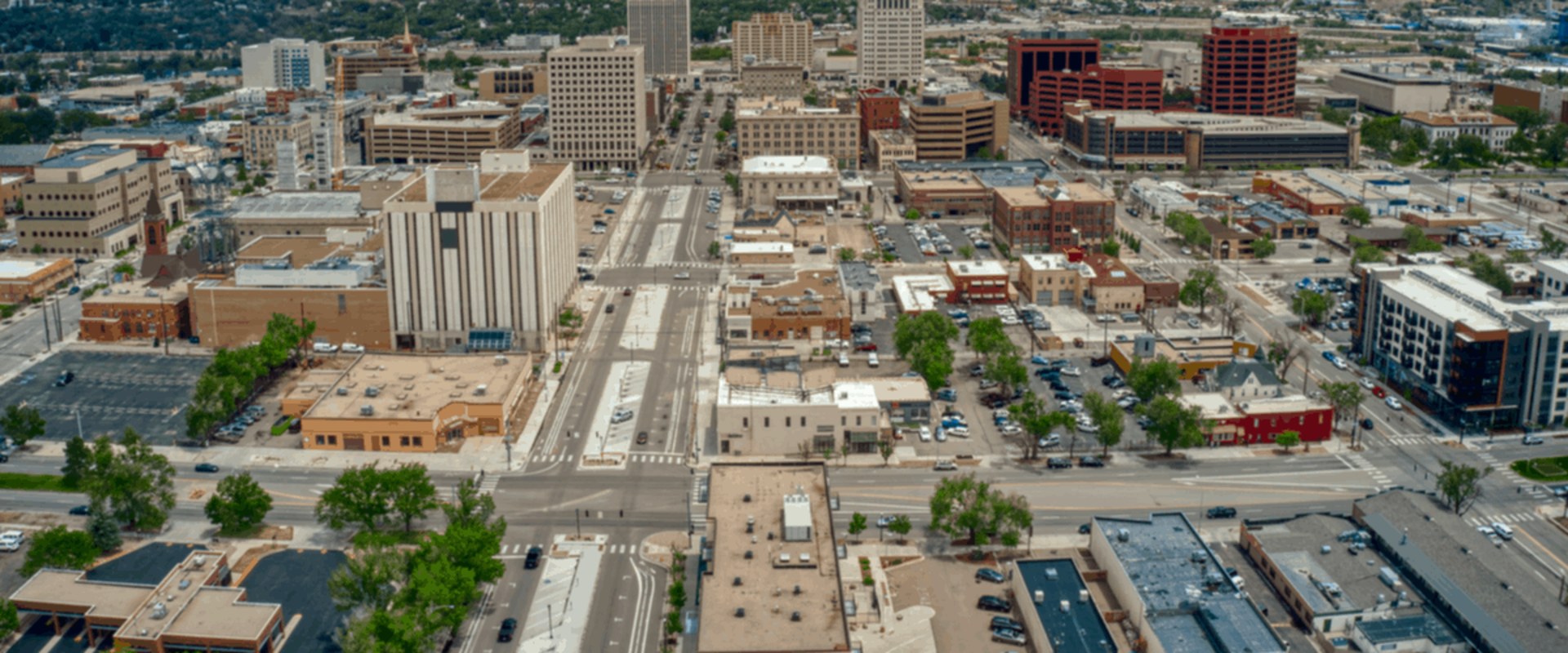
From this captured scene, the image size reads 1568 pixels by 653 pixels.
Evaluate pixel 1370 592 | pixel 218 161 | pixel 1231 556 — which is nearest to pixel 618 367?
pixel 1231 556

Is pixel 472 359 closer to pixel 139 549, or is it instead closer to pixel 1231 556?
pixel 139 549

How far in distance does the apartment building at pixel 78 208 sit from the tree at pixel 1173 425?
10488 centimetres

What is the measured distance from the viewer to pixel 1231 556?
261 feet

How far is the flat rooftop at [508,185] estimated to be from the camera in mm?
114938

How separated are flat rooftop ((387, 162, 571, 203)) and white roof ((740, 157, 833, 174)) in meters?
47.7

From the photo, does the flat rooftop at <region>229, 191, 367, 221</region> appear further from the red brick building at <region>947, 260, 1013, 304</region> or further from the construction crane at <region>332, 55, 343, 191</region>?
the red brick building at <region>947, 260, 1013, 304</region>

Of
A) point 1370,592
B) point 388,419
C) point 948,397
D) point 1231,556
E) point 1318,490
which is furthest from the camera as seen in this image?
point 948,397

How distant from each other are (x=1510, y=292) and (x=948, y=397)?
48.5 meters

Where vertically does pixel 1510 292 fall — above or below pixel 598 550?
above

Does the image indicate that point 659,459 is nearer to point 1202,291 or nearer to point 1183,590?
point 1183,590

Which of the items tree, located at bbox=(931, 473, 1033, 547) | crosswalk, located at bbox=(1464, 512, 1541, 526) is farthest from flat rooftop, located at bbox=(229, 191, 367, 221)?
crosswalk, located at bbox=(1464, 512, 1541, 526)

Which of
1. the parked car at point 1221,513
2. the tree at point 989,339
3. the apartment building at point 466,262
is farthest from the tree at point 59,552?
the tree at point 989,339

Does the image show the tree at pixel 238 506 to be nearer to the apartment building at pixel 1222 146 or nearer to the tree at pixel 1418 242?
the tree at pixel 1418 242

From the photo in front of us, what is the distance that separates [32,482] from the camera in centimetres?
9106
